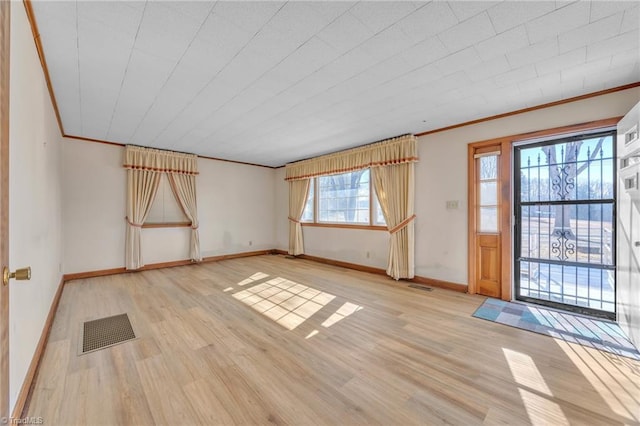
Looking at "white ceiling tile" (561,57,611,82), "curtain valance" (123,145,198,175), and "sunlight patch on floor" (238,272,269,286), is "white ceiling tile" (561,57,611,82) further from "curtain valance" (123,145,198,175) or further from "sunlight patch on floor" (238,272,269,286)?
"curtain valance" (123,145,198,175)

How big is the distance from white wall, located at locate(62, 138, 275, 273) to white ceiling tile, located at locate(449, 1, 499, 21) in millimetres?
5564

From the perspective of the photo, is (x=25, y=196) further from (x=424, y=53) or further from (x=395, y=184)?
(x=395, y=184)

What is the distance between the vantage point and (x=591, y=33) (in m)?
1.90

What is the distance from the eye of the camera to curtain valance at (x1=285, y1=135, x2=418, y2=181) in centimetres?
430

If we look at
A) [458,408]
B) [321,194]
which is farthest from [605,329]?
[321,194]

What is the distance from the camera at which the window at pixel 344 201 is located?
5133mm

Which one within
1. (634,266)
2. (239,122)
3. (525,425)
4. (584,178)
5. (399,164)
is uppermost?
(239,122)

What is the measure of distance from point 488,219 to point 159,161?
5.89 metres

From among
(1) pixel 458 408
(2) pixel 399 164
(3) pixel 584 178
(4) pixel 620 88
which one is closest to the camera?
(1) pixel 458 408

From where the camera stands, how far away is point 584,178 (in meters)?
3.07

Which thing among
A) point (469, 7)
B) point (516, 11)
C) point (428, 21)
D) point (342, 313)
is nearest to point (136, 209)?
point (342, 313)

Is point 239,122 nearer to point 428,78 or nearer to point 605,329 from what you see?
point 428,78

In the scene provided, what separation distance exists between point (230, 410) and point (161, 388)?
56 centimetres

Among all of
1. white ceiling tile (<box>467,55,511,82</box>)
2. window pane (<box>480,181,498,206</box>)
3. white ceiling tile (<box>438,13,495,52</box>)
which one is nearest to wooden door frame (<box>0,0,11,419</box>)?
white ceiling tile (<box>438,13,495,52</box>)
